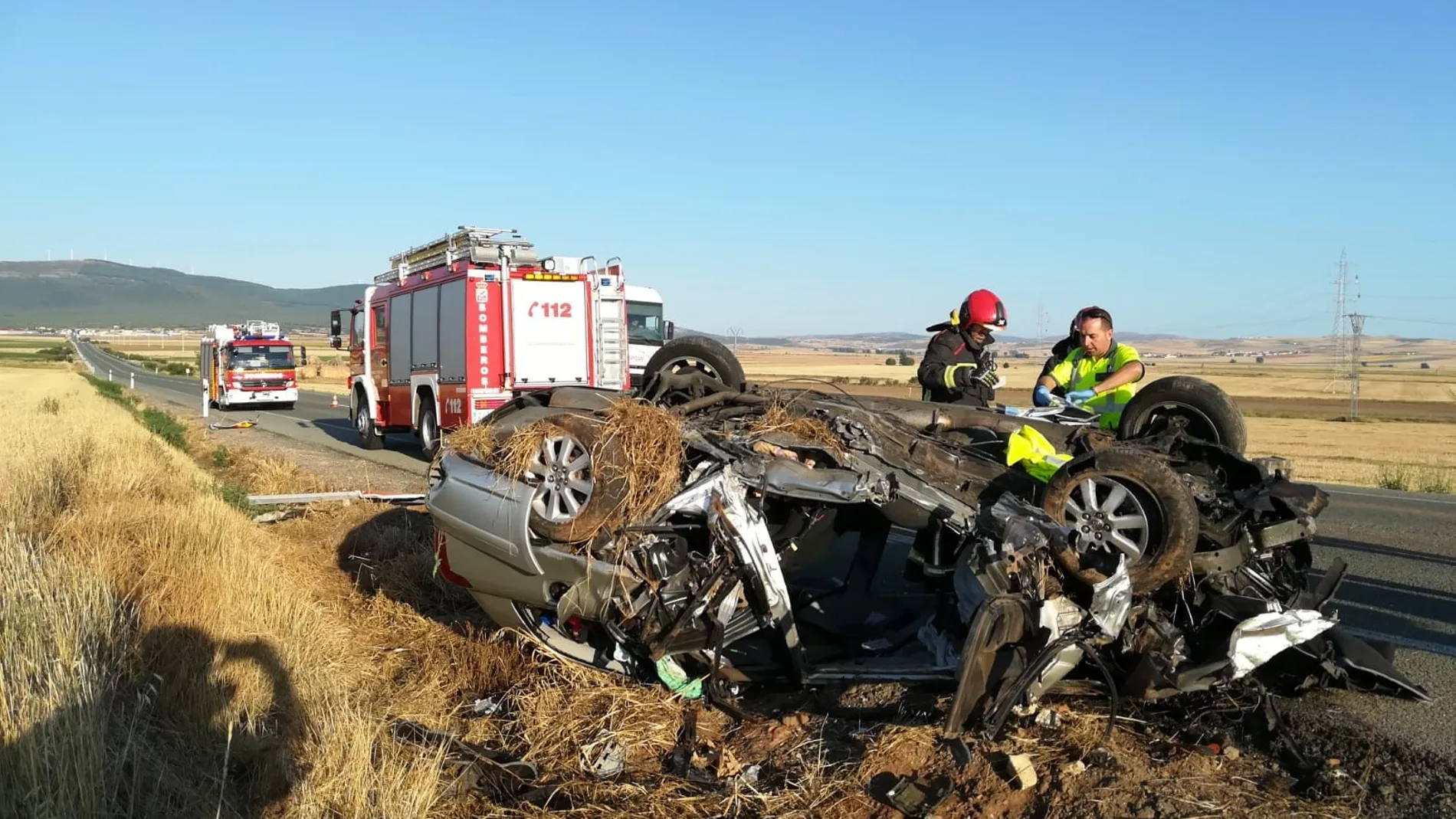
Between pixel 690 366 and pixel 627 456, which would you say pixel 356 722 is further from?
pixel 690 366

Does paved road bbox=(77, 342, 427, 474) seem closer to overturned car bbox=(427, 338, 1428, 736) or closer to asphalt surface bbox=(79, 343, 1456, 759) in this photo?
asphalt surface bbox=(79, 343, 1456, 759)

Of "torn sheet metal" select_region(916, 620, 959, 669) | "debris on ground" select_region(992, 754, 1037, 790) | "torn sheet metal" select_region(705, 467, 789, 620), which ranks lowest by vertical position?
"debris on ground" select_region(992, 754, 1037, 790)

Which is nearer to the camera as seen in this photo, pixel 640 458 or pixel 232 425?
pixel 640 458

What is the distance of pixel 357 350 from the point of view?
18812mm

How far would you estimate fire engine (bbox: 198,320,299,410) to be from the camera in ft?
96.6

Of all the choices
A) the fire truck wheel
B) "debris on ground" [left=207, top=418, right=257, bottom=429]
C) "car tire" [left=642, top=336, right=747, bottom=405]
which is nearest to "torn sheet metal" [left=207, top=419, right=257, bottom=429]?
"debris on ground" [left=207, top=418, right=257, bottom=429]

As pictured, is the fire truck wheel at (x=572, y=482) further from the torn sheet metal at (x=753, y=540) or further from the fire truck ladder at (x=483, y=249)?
the fire truck ladder at (x=483, y=249)

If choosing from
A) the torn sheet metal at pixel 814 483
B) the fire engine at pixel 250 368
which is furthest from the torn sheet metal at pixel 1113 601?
the fire engine at pixel 250 368

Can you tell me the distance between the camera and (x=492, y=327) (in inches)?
568

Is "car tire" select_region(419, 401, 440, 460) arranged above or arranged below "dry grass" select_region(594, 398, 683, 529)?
below

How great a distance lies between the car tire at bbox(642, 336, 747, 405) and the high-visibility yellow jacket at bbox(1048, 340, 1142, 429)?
78.8 inches

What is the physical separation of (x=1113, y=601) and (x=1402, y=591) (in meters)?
3.67

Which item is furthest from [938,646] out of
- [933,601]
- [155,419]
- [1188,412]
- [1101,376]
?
[155,419]

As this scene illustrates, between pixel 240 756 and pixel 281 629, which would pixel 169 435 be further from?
pixel 240 756
